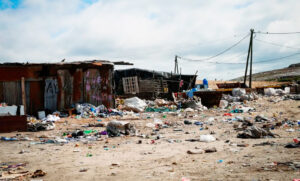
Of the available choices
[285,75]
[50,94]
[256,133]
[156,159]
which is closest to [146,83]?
[50,94]

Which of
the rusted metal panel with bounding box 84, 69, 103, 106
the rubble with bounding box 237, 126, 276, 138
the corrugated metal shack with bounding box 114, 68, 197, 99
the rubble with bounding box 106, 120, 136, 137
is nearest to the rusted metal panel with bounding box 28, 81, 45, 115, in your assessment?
the rusted metal panel with bounding box 84, 69, 103, 106

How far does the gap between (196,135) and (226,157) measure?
2253mm

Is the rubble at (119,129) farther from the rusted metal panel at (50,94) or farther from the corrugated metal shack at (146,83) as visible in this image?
the corrugated metal shack at (146,83)

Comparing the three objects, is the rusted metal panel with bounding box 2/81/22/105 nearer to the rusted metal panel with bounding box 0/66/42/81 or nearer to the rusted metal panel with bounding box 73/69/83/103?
the rusted metal panel with bounding box 0/66/42/81

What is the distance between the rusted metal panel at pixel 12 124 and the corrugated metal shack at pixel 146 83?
11392 mm

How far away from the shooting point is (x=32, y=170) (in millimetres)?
3660

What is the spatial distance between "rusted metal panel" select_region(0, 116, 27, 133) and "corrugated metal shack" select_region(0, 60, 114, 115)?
12.6ft

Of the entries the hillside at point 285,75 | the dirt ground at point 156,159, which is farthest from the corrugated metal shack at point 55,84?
the hillside at point 285,75

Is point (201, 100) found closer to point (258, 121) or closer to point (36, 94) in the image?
point (258, 121)

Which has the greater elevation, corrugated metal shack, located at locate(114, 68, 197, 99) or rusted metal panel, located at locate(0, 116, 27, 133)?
corrugated metal shack, located at locate(114, 68, 197, 99)

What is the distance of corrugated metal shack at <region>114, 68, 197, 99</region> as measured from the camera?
19016mm

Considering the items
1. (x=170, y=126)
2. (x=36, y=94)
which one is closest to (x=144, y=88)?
(x=36, y=94)

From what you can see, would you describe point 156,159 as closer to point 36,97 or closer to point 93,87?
point 93,87

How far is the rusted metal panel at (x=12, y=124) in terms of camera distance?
24.2 feet
